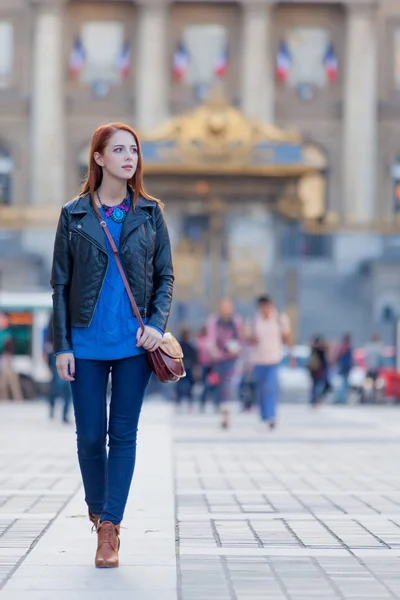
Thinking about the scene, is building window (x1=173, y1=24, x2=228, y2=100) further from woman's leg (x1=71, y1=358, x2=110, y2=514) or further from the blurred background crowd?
woman's leg (x1=71, y1=358, x2=110, y2=514)

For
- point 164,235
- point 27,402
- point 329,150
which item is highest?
point 329,150

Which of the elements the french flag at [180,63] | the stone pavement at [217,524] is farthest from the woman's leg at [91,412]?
the french flag at [180,63]

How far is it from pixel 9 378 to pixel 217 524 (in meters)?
23.9

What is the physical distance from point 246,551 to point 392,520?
1.69 m

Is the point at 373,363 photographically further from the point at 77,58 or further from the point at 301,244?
the point at 77,58

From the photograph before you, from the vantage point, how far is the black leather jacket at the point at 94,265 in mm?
7195

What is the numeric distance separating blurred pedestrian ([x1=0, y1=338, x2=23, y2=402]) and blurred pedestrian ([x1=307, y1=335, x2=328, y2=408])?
586cm

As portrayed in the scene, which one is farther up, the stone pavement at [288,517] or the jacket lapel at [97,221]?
the jacket lapel at [97,221]

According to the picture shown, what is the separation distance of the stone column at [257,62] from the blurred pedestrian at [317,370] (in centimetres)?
3133

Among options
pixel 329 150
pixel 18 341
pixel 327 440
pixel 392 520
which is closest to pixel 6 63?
pixel 329 150

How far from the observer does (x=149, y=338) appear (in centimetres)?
712

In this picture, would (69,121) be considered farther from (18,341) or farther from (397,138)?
(18,341)

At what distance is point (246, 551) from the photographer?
25.6 feet

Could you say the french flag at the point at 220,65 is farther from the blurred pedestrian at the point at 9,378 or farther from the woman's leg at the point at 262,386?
the woman's leg at the point at 262,386
